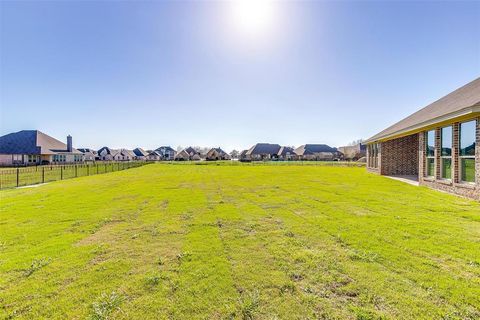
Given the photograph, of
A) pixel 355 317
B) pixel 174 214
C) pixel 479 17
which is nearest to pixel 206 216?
pixel 174 214

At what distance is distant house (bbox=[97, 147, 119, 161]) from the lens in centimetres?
9012

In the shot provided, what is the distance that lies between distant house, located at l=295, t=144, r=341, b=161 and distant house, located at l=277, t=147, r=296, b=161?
5.39 ft

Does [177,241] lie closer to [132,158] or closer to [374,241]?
[374,241]

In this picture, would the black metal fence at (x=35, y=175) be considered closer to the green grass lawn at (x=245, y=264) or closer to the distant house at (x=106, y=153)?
the green grass lawn at (x=245, y=264)

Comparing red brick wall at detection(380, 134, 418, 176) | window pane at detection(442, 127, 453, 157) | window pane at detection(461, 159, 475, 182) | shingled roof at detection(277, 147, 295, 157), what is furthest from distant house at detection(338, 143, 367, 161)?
window pane at detection(461, 159, 475, 182)

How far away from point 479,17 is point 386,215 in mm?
13896

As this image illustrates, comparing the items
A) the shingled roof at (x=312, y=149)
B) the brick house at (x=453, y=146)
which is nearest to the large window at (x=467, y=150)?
the brick house at (x=453, y=146)

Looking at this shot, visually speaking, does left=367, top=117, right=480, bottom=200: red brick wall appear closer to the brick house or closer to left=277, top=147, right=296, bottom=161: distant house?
the brick house

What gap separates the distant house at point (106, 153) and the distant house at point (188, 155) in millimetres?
28555

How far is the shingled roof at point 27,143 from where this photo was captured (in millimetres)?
44591

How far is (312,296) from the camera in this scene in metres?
3.07

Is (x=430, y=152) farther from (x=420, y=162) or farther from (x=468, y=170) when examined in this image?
(x=468, y=170)

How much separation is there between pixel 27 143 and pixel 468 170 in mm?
63100

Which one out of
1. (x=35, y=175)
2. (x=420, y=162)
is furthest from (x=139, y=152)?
(x=420, y=162)
